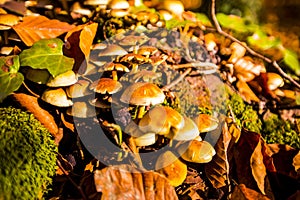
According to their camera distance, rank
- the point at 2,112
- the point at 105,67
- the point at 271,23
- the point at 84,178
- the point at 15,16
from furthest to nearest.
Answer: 1. the point at 271,23
2. the point at 15,16
3. the point at 105,67
4. the point at 2,112
5. the point at 84,178

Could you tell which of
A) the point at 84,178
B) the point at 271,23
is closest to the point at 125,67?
the point at 84,178

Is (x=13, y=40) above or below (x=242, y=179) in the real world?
above

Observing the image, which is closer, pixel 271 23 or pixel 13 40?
pixel 13 40

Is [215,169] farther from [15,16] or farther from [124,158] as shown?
[15,16]

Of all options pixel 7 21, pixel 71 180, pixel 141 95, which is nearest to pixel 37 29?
pixel 7 21

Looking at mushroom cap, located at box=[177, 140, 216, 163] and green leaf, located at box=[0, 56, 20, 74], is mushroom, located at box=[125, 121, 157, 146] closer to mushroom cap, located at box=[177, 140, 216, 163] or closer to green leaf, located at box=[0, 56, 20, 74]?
mushroom cap, located at box=[177, 140, 216, 163]

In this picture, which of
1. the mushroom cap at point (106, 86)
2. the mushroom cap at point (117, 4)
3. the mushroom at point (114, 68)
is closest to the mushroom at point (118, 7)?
the mushroom cap at point (117, 4)

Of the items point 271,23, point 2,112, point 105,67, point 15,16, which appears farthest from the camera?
point 271,23

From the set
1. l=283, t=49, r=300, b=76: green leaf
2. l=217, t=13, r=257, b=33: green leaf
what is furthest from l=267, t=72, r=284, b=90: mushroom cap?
l=217, t=13, r=257, b=33: green leaf
